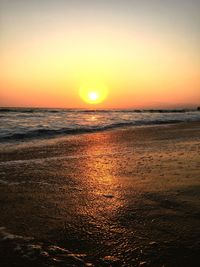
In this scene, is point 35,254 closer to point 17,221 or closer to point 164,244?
point 17,221

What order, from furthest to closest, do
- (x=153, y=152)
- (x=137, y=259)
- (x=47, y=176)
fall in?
1. (x=153, y=152)
2. (x=47, y=176)
3. (x=137, y=259)

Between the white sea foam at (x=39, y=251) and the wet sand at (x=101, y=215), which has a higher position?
the wet sand at (x=101, y=215)

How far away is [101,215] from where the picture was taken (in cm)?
336

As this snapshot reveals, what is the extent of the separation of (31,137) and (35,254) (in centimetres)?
1084

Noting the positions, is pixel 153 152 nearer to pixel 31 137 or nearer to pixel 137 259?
pixel 137 259

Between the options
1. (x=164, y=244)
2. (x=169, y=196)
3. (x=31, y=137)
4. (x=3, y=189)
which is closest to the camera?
(x=164, y=244)

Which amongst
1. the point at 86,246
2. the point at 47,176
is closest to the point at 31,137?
the point at 47,176

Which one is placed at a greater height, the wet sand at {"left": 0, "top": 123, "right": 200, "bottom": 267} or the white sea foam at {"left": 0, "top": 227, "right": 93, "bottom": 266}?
the wet sand at {"left": 0, "top": 123, "right": 200, "bottom": 267}

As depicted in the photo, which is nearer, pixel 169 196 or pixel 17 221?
pixel 17 221

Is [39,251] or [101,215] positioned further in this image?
[101,215]

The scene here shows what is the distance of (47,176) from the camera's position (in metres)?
5.47

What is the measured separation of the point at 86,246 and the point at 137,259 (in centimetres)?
48

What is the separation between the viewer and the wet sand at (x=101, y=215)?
2.49 m

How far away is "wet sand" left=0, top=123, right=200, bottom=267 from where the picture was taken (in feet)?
8.16
